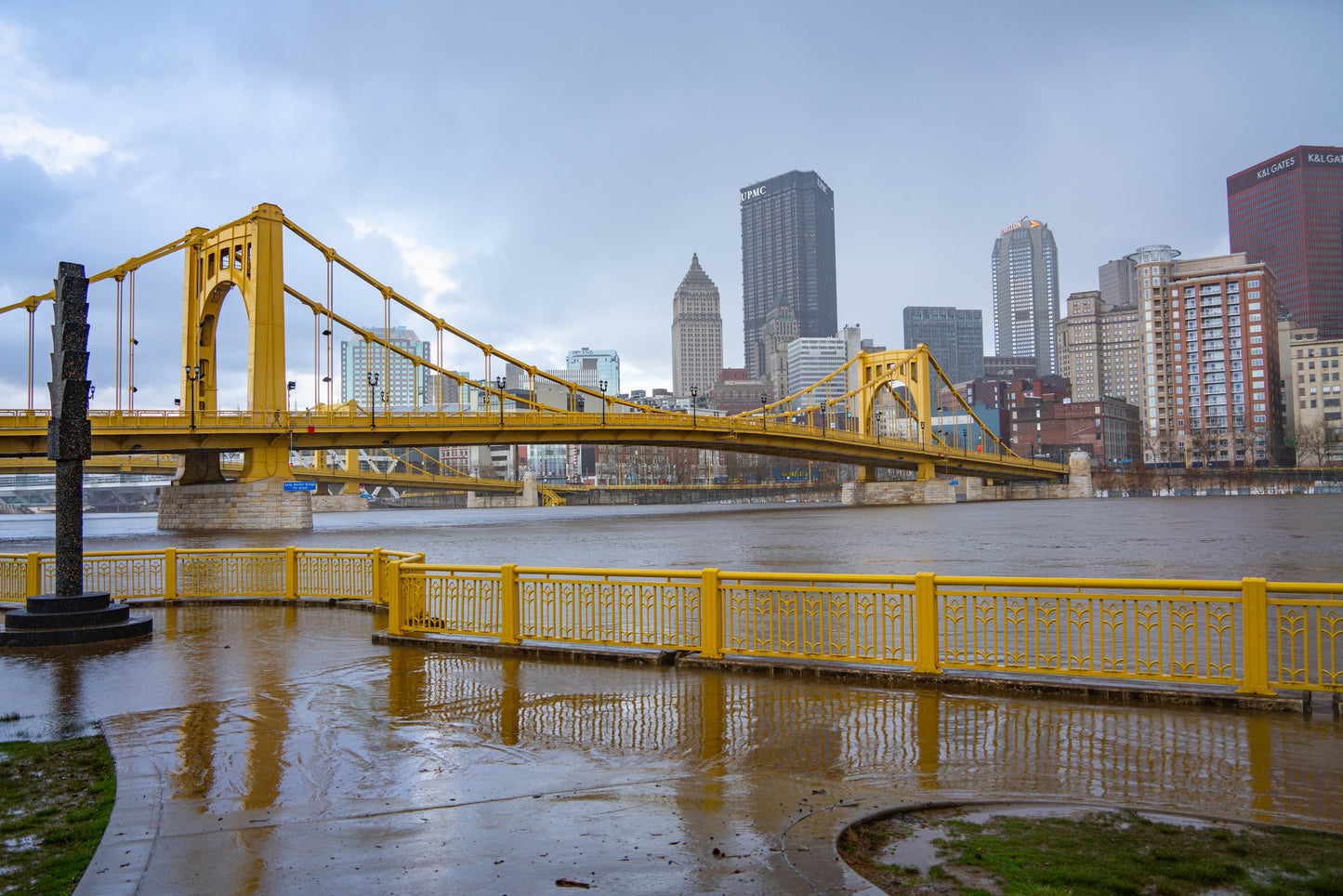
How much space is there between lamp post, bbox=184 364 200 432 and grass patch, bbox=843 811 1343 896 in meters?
46.4

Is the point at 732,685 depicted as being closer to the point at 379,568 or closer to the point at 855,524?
the point at 379,568

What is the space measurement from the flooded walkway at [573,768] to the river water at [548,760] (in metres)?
0.02

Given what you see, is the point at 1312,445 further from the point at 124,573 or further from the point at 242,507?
the point at 124,573

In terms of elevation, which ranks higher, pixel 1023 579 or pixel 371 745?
pixel 1023 579

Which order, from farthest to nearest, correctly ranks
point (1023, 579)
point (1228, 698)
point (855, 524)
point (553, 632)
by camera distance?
point (855, 524), point (553, 632), point (1023, 579), point (1228, 698)

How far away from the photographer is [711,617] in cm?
955

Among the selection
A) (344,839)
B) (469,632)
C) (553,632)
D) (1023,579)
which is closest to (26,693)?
(469,632)

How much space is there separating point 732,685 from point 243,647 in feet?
20.9

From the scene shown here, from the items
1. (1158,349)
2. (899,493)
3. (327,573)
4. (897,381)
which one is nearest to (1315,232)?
(1158,349)

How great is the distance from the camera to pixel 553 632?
432 inches

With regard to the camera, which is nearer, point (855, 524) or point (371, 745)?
A: point (371, 745)

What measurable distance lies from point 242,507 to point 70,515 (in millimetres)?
39789

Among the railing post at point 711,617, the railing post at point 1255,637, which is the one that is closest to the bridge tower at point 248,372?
the railing post at point 711,617

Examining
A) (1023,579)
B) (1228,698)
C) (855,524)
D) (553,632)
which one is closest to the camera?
(1228,698)
